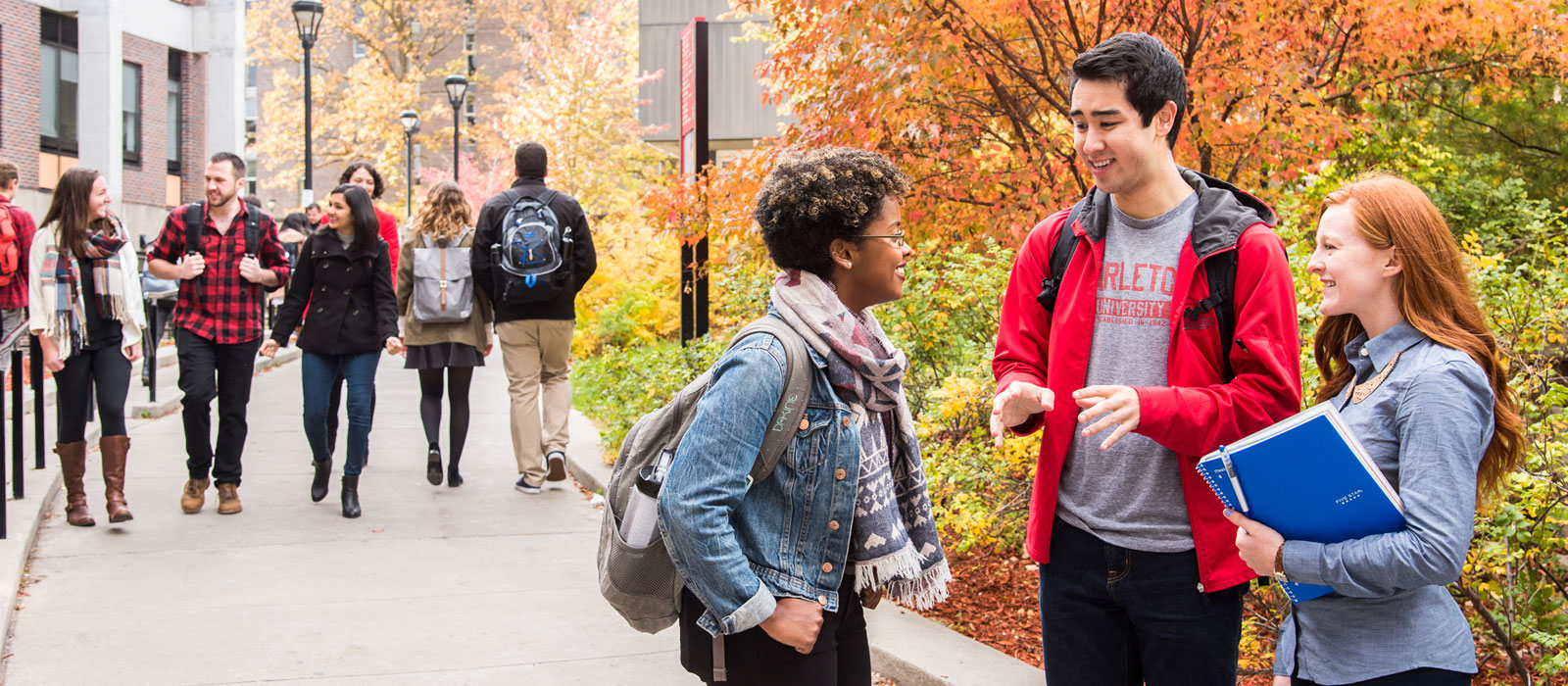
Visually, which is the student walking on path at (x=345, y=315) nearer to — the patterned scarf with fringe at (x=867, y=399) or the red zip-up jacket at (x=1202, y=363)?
the patterned scarf with fringe at (x=867, y=399)

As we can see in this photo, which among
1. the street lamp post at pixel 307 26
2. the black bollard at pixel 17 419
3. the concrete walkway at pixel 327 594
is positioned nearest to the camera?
the concrete walkway at pixel 327 594

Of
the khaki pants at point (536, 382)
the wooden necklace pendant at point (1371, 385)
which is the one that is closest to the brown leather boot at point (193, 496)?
the khaki pants at point (536, 382)

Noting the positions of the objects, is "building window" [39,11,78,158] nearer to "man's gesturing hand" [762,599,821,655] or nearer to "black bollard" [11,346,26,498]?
"black bollard" [11,346,26,498]

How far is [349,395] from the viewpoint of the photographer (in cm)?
760

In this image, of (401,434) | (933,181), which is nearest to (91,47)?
(401,434)

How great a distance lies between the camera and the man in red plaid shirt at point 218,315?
715 cm

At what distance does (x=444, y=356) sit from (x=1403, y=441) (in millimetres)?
6688

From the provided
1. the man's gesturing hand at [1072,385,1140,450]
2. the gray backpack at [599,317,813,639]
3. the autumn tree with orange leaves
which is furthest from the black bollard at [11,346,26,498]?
the man's gesturing hand at [1072,385,1140,450]

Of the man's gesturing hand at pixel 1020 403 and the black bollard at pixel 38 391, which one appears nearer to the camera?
the man's gesturing hand at pixel 1020 403

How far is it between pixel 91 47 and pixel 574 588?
1056 inches

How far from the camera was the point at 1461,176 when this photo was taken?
28.0ft

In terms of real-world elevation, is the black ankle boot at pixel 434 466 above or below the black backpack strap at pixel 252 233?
below

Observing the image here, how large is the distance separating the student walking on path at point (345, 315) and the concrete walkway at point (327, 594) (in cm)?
59

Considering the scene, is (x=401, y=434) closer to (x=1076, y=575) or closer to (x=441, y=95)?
(x=1076, y=575)
